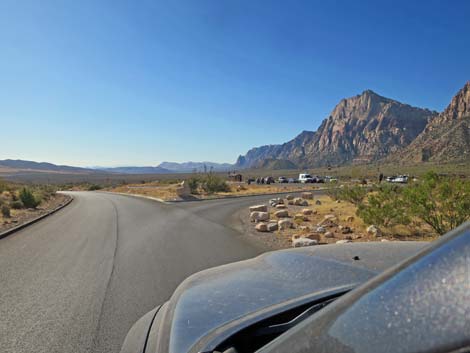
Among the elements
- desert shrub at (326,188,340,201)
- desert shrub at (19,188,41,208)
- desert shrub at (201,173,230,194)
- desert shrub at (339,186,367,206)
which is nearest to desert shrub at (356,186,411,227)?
desert shrub at (339,186,367,206)

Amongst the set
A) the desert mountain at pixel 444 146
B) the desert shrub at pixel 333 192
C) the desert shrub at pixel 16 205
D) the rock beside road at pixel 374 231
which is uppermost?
the desert mountain at pixel 444 146

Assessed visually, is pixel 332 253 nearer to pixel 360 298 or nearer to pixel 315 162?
pixel 360 298

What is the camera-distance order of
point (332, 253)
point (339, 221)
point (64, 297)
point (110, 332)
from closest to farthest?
point (332, 253), point (110, 332), point (64, 297), point (339, 221)

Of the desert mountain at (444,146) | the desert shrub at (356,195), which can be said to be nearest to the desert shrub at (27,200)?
the desert shrub at (356,195)

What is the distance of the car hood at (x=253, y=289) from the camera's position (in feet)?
4.97

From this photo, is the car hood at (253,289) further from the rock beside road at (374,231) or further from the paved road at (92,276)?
Answer: the rock beside road at (374,231)

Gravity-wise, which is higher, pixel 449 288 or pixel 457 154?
pixel 457 154

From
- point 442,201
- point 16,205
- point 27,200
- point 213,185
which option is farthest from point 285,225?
point 213,185

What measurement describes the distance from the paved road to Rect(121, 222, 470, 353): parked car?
6.98ft

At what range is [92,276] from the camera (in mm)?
6016

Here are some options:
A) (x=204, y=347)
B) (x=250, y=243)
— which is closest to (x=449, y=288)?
(x=204, y=347)

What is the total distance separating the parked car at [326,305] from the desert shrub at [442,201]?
6423 mm

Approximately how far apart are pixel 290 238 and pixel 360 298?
30.6 feet

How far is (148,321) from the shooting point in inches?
76.2
